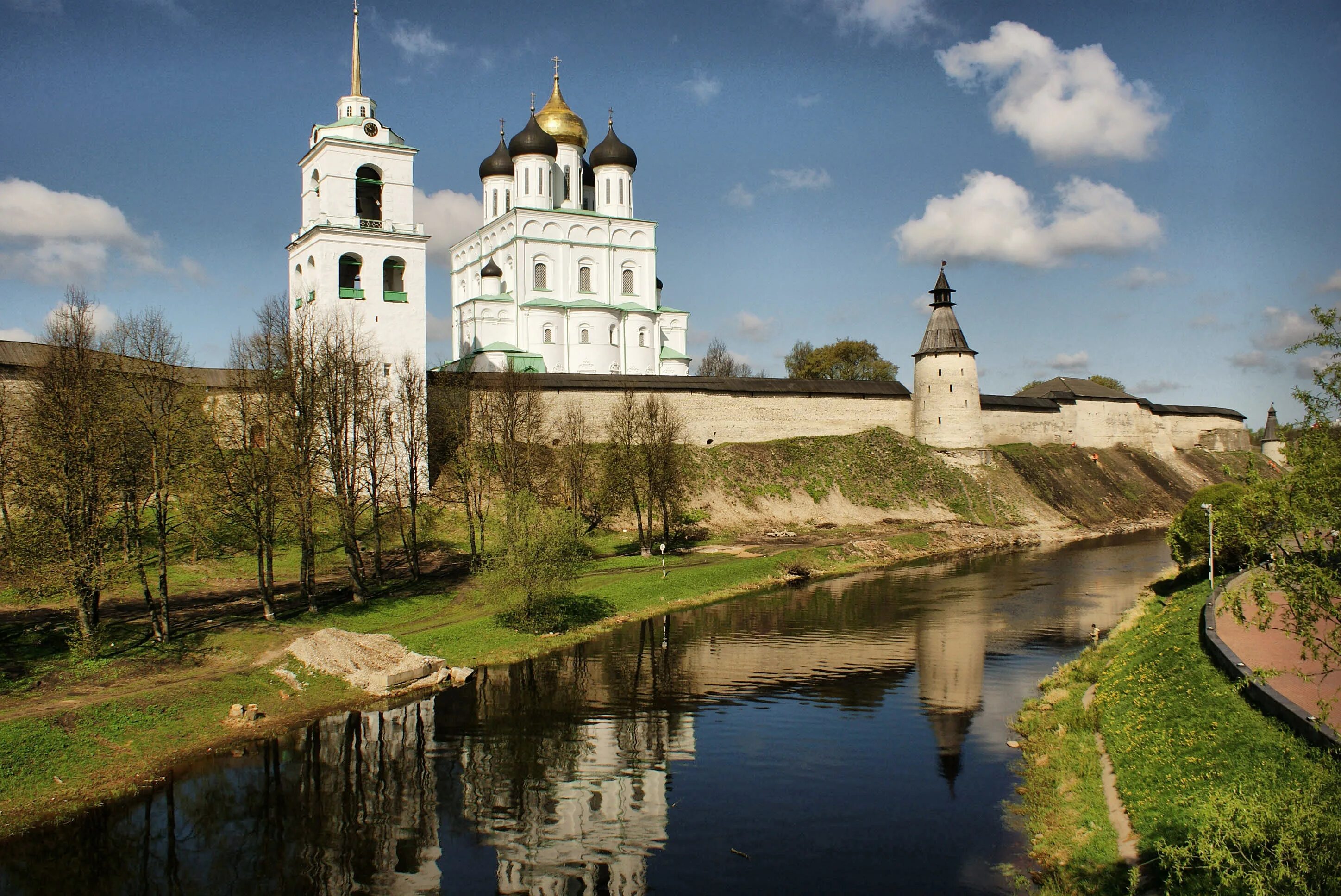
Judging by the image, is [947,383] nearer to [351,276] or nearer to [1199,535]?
[1199,535]

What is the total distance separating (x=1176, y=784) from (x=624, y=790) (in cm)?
616

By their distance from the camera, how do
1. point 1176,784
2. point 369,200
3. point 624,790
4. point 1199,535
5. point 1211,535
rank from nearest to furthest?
point 1176,784
point 624,790
point 1211,535
point 1199,535
point 369,200

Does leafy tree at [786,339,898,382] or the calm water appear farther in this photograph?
leafy tree at [786,339,898,382]

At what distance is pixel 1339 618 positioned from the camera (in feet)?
22.3

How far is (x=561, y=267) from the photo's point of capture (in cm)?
4369

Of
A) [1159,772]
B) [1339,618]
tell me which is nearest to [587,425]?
[1159,772]

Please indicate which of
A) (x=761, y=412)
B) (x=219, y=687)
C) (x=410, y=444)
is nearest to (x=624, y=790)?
(x=219, y=687)

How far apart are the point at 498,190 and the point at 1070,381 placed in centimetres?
3317

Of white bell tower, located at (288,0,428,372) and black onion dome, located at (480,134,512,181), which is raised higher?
black onion dome, located at (480,134,512,181)

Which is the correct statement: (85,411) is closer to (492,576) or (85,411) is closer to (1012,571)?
(492,576)

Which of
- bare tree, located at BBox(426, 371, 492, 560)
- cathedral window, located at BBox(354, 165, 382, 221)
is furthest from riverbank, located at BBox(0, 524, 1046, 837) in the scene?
cathedral window, located at BBox(354, 165, 382, 221)

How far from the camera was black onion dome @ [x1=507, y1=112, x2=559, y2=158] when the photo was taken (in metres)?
43.7

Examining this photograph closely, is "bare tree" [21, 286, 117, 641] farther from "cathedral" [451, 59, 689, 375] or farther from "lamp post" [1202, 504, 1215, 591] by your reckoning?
"cathedral" [451, 59, 689, 375]

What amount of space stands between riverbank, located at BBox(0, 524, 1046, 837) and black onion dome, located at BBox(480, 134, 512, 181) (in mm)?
25199
